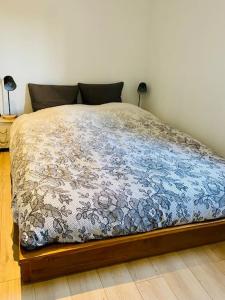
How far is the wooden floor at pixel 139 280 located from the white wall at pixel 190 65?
119cm

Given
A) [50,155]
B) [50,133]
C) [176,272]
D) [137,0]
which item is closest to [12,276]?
[50,155]

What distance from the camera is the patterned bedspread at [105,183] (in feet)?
4.49

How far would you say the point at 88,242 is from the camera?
1.41 metres

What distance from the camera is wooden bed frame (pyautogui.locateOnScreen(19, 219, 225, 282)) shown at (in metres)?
1.35

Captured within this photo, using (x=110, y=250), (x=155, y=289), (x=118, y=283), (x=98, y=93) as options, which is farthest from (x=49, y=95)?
(x=155, y=289)

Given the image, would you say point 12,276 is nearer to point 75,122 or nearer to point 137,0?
point 75,122

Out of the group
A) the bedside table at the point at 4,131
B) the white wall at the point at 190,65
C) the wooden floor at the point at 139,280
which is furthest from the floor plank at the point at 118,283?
the bedside table at the point at 4,131

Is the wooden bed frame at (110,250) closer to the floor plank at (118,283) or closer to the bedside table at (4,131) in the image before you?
the floor plank at (118,283)

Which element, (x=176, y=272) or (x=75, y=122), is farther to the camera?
(x=75, y=122)

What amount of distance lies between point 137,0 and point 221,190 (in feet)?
9.05

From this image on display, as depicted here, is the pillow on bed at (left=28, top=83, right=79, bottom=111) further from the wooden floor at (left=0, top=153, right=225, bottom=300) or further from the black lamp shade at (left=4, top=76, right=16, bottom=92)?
the wooden floor at (left=0, top=153, right=225, bottom=300)

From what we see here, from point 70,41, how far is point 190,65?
1.49 m

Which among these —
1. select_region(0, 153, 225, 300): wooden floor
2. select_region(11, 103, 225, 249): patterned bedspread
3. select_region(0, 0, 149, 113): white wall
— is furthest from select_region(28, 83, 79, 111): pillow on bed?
select_region(0, 153, 225, 300): wooden floor

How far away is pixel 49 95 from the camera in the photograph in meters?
3.21
